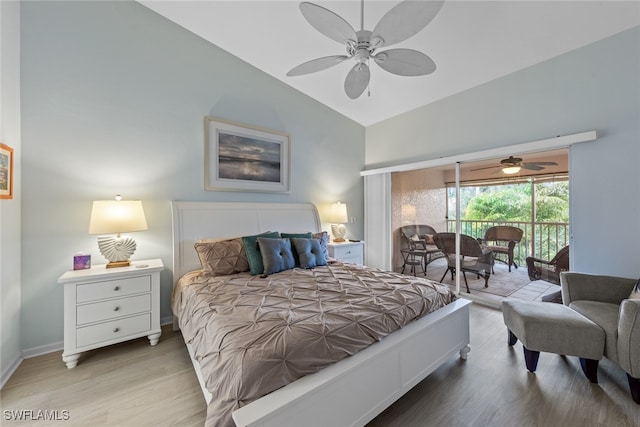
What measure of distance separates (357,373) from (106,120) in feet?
10.5

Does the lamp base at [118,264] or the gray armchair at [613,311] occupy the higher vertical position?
the lamp base at [118,264]

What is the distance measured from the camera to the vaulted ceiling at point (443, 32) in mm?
2277

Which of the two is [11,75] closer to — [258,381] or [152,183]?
[152,183]

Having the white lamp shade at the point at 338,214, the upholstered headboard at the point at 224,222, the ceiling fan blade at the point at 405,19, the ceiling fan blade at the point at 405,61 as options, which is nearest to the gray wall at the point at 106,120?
the upholstered headboard at the point at 224,222

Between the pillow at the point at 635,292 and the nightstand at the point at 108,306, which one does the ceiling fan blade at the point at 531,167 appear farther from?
the nightstand at the point at 108,306

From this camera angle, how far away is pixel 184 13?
9.04 feet

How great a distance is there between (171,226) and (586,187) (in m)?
4.49

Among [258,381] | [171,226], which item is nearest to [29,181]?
[171,226]

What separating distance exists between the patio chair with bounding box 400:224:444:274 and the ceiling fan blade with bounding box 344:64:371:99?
2735mm

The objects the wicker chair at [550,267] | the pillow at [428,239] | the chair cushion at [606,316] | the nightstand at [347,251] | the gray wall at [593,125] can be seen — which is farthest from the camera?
the pillow at [428,239]

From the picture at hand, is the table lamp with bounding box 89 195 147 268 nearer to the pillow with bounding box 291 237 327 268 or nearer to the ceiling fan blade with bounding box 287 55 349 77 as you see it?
the pillow with bounding box 291 237 327 268

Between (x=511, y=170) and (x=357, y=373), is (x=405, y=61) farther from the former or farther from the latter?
(x=511, y=170)

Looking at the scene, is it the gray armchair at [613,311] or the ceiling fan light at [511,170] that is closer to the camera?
the gray armchair at [613,311]

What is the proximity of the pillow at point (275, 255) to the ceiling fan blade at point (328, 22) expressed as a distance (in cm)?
189
